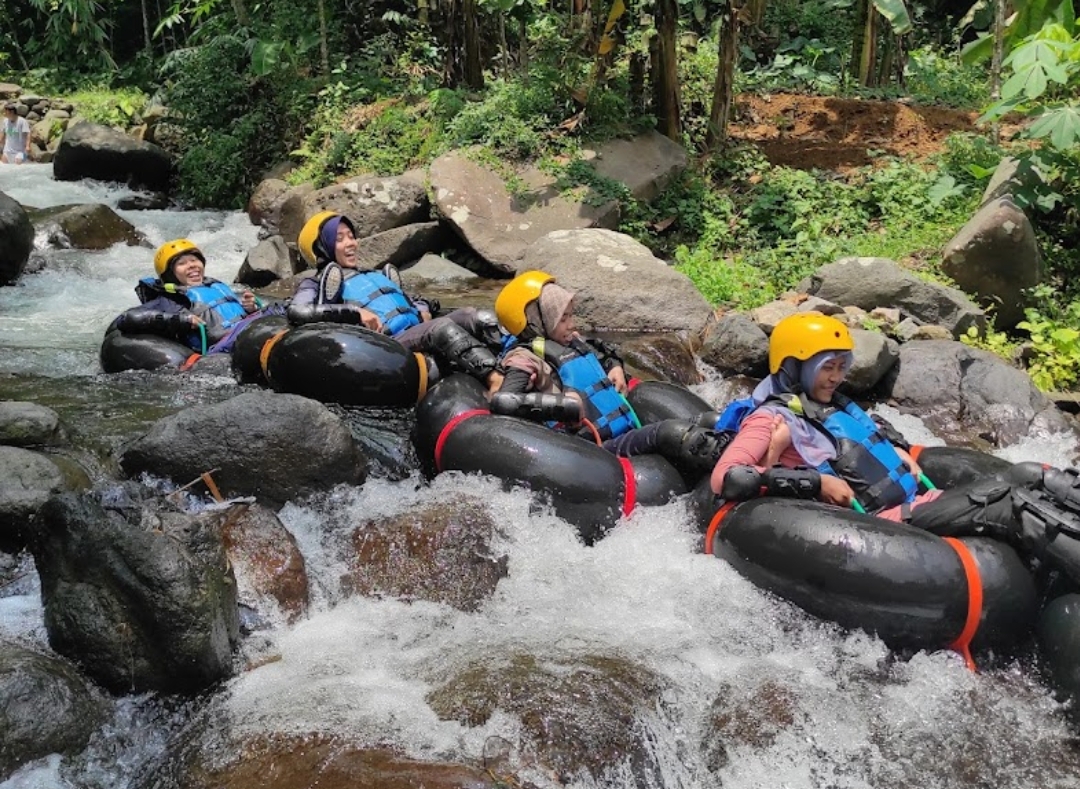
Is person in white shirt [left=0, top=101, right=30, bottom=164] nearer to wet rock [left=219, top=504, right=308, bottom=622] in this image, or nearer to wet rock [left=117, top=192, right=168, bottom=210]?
wet rock [left=117, top=192, right=168, bottom=210]

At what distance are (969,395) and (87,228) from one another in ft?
33.9

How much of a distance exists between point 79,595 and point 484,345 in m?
2.96

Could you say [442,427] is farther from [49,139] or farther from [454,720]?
[49,139]

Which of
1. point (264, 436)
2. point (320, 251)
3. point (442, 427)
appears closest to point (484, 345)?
point (442, 427)

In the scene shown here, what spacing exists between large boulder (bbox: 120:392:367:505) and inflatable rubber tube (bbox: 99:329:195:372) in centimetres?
200

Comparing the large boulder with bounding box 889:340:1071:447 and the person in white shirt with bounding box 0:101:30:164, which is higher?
the person in white shirt with bounding box 0:101:30:164

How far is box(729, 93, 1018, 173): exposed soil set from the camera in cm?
1173

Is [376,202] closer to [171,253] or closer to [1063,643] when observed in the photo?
[171,253]

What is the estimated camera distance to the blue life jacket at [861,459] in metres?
4.47

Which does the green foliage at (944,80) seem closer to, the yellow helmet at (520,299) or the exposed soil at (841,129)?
the exposed soil at (841,129)

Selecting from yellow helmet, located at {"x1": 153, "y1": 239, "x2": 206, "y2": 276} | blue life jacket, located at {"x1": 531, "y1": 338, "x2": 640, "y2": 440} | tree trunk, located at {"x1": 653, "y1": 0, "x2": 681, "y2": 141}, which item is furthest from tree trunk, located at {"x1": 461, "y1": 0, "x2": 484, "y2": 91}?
blue life jacket, located at {"x1": 531, "y1": 338, "x2": 640, "y2": 440}

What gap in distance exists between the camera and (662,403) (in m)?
5.85

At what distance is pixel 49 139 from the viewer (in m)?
17.7

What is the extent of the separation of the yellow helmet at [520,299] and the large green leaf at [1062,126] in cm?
496
